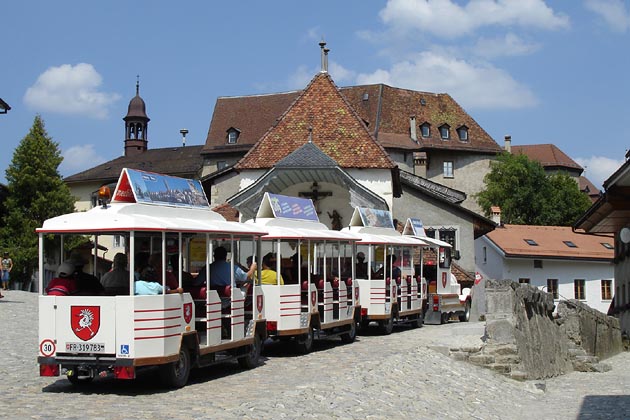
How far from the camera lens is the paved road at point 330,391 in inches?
479

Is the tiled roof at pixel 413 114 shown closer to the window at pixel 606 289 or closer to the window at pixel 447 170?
the window at pixel 447 170

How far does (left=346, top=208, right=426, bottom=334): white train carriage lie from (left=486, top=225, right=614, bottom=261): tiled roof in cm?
3327

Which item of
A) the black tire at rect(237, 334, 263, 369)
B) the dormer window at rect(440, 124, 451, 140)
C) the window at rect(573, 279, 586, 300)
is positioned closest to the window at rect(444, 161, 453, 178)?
the dormer window at rect(440, 124, 451, 140)

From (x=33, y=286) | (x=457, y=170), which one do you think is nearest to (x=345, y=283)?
(x=33, y=286)

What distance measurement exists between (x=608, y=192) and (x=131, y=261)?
16611 mm

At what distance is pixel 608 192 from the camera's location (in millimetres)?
26406

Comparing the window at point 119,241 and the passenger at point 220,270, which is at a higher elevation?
the window at point 119,241

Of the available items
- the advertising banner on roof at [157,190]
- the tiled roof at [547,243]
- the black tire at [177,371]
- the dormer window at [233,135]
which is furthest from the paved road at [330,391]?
the dormer window at [233,135]

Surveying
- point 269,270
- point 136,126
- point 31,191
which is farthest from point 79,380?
point 136,126

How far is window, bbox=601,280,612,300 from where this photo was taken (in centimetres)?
6359

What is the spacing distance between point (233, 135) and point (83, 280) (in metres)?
71.6

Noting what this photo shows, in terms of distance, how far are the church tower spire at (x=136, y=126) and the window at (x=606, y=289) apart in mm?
53916

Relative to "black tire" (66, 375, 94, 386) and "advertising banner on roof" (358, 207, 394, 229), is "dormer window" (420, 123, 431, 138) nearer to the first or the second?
"advertising banner on roof" (358, 207, 394, 229)

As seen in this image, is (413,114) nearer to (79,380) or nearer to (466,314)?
(466,314)
